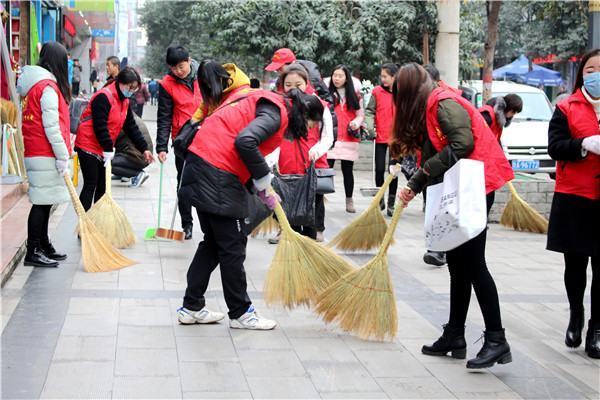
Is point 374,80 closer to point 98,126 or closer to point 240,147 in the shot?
point 98,126

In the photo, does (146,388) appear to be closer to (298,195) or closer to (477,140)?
(477,140)

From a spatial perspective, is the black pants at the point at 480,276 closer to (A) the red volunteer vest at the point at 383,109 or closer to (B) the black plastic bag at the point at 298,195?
(B) the black plastic bag at the point at 298,195

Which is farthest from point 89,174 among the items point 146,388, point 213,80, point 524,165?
point 524,165

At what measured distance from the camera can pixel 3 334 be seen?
212 inches

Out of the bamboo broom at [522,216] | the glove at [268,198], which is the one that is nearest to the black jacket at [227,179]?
the glove at [268,198]

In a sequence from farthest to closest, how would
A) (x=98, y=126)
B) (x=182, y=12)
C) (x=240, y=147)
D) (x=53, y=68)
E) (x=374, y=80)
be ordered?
(x=182, y=12) < (x=374, y=80) < (x=98, y=126) < (x=53, y=68) < (x=240, y=147)

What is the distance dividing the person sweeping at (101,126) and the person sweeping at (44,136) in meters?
0.78

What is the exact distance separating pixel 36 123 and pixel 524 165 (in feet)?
27.4

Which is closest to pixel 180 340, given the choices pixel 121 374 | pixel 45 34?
pixel 121 374

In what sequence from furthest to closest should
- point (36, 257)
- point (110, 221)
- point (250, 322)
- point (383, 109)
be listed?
point (383, 109) < point (110, 221) < point (36, 257) < point (250, 322)

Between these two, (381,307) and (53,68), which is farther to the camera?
(53,68)

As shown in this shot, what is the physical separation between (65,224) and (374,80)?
971 cm

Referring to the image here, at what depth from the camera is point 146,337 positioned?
17.8 ft

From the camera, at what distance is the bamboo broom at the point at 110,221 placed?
8.17m
